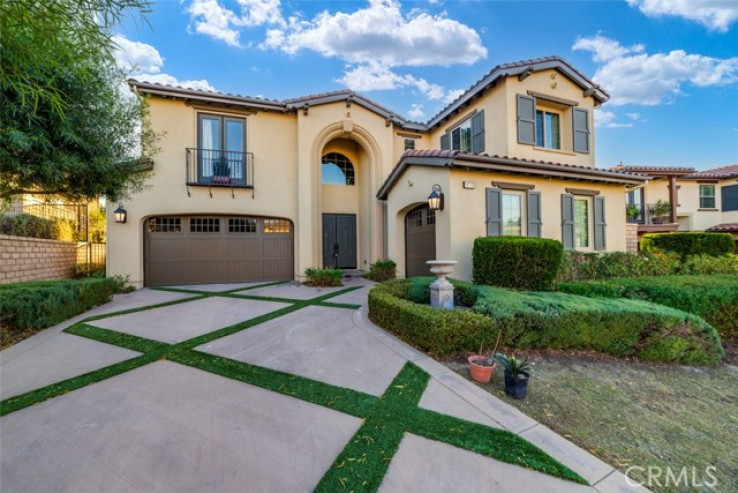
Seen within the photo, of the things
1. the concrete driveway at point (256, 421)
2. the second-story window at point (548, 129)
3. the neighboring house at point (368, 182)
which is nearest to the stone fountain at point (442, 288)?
the concrete driveway at point (256, 421)

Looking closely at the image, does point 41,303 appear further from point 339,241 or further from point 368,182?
point 368,182

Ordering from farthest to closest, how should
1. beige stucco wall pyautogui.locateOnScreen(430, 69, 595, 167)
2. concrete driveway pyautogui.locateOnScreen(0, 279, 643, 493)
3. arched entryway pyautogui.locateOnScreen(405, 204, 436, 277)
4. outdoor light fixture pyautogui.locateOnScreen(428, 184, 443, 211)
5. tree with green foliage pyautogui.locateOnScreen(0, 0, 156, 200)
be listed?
beige stucco wall pyautogui.locateOnScreen(430, 69, 595, 167) < arched entryway pyautogui.locateOnScreen(405, 204, 436, 277) < outdoor light fixture pyautogui.locateOnScreen(428, 184, 443, 211) < tree with green foliage pyautogui.locateOnScreen(0, 0, 156, 200) < concrete driveway pyautogui.locateOnScreen(0, 279, 643, 493)

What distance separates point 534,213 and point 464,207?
2414 millimetres

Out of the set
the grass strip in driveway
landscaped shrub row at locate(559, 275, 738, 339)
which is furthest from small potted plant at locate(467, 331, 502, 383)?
landscaped shrub row at locate(559, 275, 738, 339)

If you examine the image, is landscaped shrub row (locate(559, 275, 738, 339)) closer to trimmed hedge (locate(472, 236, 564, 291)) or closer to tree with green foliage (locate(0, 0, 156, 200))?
trimmed hedge (locate(472, 236, 564, 291))

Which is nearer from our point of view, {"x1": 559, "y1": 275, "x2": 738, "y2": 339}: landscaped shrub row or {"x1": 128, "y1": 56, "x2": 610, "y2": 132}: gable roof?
{"x1": 559, "y1": 275, "x2": 738, "y2": 339}: landscaped shrub row

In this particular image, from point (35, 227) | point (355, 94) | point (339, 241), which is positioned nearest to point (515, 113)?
point (355, 94)

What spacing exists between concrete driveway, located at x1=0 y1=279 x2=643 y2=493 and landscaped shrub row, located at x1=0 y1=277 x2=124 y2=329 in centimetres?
54

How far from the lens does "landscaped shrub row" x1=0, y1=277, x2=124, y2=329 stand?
4.57 metres

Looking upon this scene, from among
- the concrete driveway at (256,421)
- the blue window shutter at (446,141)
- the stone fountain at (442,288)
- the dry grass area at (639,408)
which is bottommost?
the dry grass area at (639,408)

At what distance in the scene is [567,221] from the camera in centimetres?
866

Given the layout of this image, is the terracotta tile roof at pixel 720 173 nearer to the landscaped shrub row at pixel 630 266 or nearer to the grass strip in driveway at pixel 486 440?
the landscaped shrub row at pixel 630 266

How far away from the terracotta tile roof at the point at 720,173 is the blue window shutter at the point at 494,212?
15499mm

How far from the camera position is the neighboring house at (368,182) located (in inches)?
322
